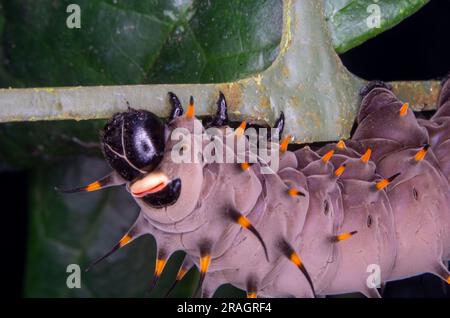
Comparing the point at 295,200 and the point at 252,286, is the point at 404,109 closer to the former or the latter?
the point at 295,200

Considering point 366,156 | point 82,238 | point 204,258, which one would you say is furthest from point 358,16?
point 82,238

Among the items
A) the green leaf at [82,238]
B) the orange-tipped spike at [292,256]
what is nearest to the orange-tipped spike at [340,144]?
the orange-tipped spike at [292,256]

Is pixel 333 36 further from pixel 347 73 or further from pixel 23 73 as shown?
pixel 23 73

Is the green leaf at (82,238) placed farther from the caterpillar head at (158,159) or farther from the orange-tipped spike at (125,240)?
the caterpillar head at (158,159)

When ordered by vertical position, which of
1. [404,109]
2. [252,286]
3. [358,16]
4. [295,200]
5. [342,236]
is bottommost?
[252,286]

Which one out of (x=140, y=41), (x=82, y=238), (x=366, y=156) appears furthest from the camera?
(x=82, y=238)

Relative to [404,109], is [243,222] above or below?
below

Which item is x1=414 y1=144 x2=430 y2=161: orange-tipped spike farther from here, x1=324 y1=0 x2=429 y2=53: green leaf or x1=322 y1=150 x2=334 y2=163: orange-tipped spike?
x1=324 y1=0 x2=429 y2=53: green leaf
